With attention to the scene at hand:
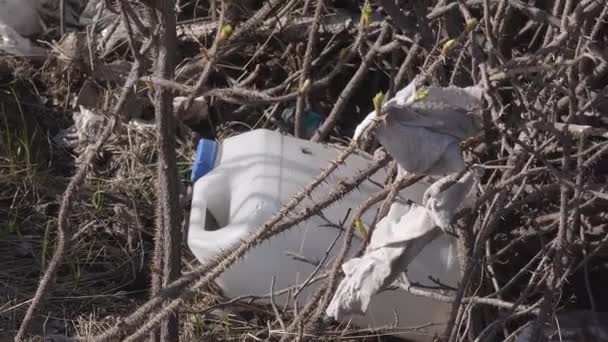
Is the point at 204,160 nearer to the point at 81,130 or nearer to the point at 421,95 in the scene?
the point at 81,130

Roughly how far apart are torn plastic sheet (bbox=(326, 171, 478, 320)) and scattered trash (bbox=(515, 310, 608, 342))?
1.46 feet

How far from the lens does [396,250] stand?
4.33 feet

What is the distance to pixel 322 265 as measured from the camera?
1633 millimetres

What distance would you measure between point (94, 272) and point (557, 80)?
1116 millimetres

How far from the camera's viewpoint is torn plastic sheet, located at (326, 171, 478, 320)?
4.18 feet

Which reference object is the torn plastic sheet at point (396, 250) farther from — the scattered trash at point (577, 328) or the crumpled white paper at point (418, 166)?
the scattered trash at point (577, 328)

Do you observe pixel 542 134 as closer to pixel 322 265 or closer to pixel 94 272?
pixel 322 265

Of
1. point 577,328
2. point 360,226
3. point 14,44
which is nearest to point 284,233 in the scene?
point 360,226

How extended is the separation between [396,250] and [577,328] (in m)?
0.57

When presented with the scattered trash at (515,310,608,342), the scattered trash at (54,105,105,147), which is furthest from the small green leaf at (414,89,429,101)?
the scattered trash at (54,105,105,147)

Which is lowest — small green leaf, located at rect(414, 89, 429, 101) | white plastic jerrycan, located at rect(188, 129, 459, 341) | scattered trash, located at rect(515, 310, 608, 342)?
scattered trash, located at rect(515, 310, 608, 342)

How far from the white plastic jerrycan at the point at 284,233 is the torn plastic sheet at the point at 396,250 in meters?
0.30

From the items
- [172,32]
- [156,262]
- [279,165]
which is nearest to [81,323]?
[156,262]

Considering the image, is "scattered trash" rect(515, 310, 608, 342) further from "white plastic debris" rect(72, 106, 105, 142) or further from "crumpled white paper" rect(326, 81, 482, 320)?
"white plastic debris" rect(72, 106, 105, 142)
